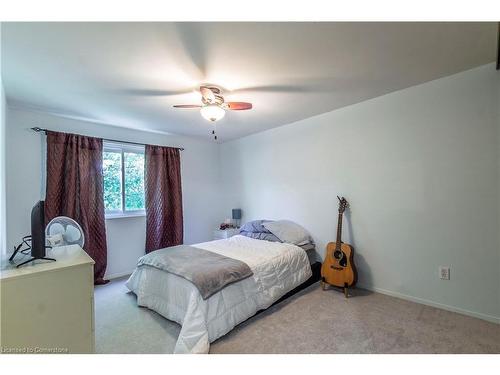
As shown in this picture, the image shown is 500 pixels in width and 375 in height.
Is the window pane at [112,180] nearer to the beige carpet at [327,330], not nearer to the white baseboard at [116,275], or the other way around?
the white baseboard at [116,275]

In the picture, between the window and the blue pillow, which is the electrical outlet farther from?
the window

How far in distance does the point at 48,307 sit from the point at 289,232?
8.16 ft

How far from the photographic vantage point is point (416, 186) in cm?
240

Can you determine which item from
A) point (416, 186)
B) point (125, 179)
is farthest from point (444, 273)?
point (125, 179)

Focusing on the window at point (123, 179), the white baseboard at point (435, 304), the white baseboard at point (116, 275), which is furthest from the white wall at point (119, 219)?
the white baseboard at point (435, 304)

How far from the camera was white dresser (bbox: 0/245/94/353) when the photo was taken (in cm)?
122

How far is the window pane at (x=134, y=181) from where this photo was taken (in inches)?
142

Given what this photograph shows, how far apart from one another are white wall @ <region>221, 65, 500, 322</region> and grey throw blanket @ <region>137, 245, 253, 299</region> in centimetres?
152

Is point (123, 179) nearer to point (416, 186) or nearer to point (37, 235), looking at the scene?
point (37, 235)

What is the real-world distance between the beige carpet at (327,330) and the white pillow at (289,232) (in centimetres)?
76

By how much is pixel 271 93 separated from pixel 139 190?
8.57 ft

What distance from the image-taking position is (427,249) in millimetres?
2357
